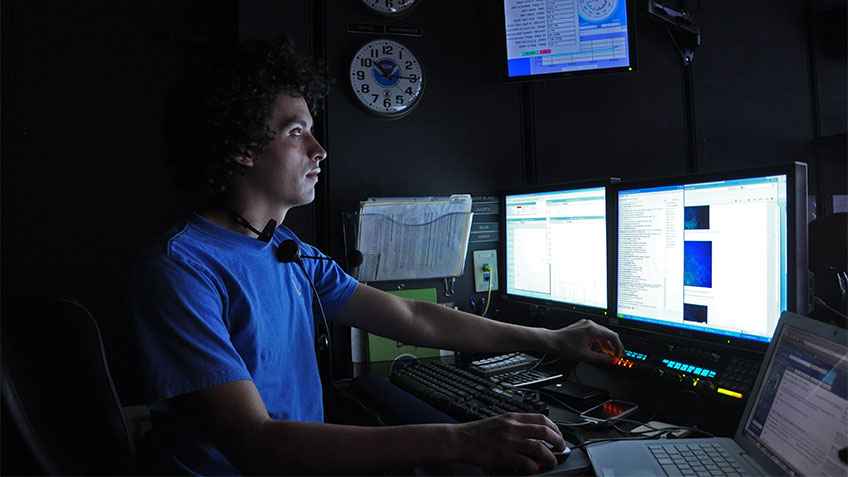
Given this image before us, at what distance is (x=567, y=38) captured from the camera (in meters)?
1.83

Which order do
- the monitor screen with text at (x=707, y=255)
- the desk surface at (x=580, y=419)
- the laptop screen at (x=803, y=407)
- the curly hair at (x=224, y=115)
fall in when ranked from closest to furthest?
the laptop screen at (x=803, y=407) → the desk surface at (x=580, y=419) → the monitor screen with text at (x=707, y=255) → the curly hair at (x=224, y=115)

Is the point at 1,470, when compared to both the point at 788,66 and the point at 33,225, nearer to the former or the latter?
the point at 33,225

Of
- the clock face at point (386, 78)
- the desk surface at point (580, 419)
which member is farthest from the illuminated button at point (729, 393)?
the clock face at point (386, 78)

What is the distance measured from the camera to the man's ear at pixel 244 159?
4.01 ft

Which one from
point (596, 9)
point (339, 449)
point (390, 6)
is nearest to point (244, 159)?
point (339, 449)

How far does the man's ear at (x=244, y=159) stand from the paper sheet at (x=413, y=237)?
1.61 ft

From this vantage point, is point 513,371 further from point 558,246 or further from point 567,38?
point 567,38

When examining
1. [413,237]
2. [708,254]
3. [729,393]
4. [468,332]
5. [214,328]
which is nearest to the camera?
[214,328]

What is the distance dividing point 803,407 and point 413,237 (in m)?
Answer: 1.17

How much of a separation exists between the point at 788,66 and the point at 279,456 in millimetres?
2663

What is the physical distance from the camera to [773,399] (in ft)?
2.85

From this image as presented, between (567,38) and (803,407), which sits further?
(567,38)

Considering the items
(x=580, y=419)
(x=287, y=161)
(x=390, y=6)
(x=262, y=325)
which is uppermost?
(x=390, y=6)

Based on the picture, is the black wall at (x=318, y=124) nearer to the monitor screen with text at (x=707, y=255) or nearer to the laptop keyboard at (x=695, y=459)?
the monitor screen with text at (x=707, y=255)
